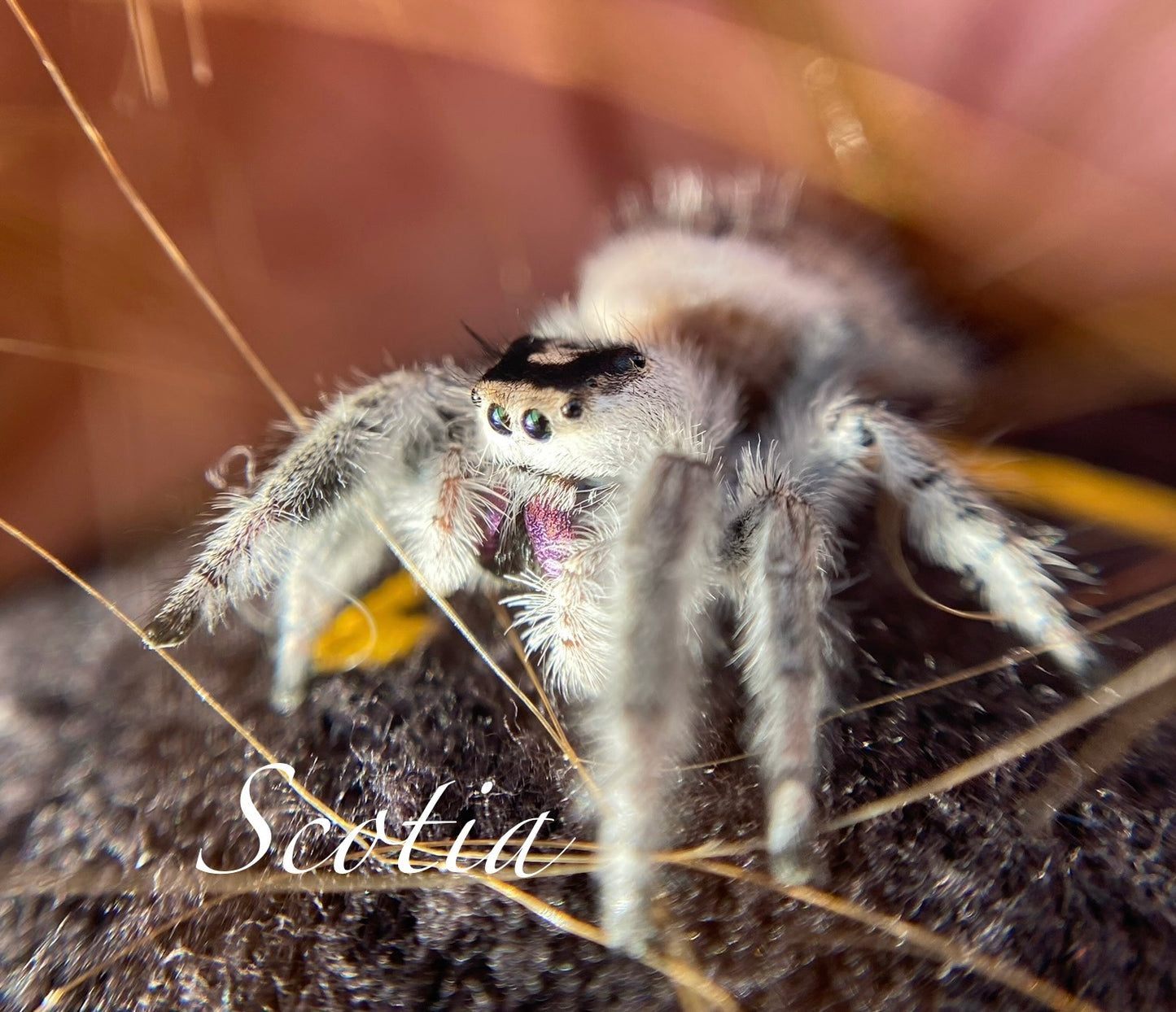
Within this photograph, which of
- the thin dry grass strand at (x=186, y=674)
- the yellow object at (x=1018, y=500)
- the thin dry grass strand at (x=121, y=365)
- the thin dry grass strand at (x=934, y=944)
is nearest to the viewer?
the thin dry grass strand at (x=934, y=944)

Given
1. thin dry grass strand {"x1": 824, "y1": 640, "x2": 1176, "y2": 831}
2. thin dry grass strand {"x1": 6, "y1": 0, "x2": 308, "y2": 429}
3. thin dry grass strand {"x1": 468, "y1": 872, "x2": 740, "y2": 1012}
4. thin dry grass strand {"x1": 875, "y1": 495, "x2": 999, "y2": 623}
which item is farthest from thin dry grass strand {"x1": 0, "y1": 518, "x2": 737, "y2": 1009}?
thin dry grass strand {"x1": 875, "y1": 495, "x2": 999, "y2": 623}

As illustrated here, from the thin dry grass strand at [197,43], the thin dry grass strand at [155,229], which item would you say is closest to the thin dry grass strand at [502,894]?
the thin dry grass strand at [155,229]

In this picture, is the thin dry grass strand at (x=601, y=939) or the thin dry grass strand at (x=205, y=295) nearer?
the thin dry grass strand at (x=601, y=939)

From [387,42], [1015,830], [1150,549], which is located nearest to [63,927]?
[1015,830]

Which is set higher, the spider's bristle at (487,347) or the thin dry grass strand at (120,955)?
the spider's bristle at (487,347)

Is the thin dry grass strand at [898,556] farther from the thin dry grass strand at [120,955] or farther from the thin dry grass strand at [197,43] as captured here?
the thin dry grass strand at [197,43]

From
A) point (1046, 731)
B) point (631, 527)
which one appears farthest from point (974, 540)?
point (631, 527)

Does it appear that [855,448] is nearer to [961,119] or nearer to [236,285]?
→ [961,119]

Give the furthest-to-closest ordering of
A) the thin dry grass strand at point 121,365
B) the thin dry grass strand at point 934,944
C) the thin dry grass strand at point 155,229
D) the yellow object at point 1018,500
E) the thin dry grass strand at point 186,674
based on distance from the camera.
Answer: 1. the thin dry grass strand at point 121,365
2. the thin dry grass strand at point 155,229
3. the yellow object at point 1018,500
4. the thin dry grass strand at point 186,674
5. the thin dry grass strand at point 934,944

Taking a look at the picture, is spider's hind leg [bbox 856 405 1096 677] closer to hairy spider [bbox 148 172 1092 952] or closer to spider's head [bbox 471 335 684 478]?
hairy spider [bbox 148 172 1092 952]
